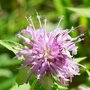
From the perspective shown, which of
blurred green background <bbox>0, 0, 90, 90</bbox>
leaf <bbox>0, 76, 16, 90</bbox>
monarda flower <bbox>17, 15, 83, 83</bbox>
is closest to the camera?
monarda flower <bbox>17, 15, 83, 83</bbox>

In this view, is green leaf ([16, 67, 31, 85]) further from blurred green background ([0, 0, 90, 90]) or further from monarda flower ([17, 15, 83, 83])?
blurred green background ([0, 0, 90, 90])

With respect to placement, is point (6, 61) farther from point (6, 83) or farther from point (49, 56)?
point (49, 56)

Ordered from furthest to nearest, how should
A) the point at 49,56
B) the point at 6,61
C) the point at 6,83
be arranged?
the point at 6,61, the point at 6,83, the point at 49,56

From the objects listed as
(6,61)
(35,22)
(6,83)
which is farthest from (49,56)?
(35,22)

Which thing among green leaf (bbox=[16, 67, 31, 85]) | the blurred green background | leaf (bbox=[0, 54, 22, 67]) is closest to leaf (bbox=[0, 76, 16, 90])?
the blurred green background

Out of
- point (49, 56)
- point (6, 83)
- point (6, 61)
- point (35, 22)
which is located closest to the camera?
point (49, 56)

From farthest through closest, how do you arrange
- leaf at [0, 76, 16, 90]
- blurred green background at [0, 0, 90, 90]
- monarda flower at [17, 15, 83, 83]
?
blurred green background at [0, 0, 90, 90], leaf at [0, 76, 16, 90], monarda flower at [17, 15, 83, 83]

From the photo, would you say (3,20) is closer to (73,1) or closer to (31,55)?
(73,1)
